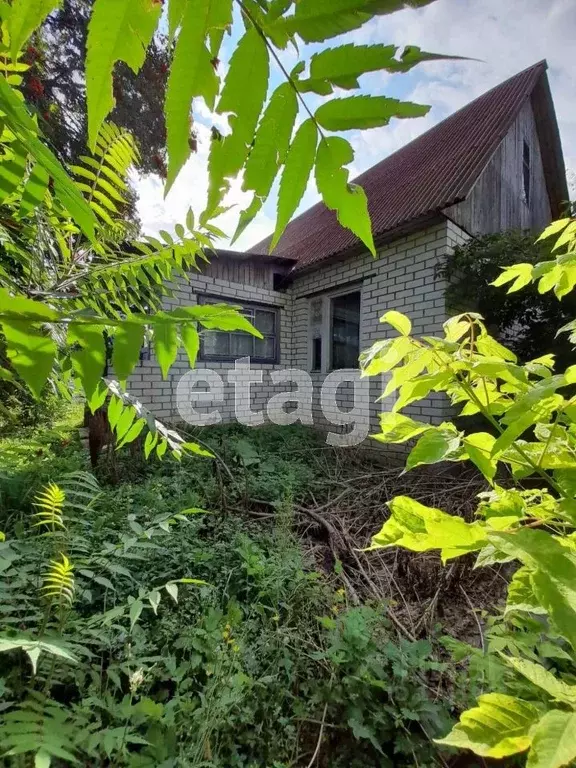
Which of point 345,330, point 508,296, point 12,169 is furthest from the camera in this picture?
point 345,330

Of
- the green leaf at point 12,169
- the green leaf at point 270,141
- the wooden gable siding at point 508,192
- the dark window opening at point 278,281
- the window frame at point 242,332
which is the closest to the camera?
the green leaf at point 270,141

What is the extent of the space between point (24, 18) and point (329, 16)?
364mm

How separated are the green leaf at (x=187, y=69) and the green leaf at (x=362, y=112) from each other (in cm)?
16

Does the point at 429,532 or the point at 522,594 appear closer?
the point at 429,532

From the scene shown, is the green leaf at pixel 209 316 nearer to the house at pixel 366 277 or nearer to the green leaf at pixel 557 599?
the green leaf at pixel 557 599

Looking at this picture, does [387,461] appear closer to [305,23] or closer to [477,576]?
[477,576]

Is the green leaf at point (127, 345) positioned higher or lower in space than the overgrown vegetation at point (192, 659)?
higher

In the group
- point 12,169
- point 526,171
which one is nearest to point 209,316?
point 12,169

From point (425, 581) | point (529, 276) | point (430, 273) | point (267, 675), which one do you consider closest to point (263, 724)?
point (267, 675)

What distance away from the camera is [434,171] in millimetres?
5609

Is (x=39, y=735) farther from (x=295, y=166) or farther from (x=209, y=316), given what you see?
(x=295, y=166)

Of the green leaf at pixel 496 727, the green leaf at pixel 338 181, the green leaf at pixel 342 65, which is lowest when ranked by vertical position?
the green leaf at pixel 496 727

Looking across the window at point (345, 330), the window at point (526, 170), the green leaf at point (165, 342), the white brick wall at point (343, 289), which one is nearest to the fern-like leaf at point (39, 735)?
the green leaf at point (165, 342)

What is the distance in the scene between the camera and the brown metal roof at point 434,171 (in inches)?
184
